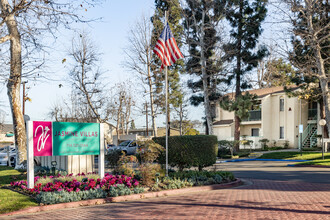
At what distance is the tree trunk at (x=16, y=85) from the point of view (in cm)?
1427

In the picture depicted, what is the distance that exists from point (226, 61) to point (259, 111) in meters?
12.8

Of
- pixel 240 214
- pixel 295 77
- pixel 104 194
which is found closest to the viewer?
pixel 240 214

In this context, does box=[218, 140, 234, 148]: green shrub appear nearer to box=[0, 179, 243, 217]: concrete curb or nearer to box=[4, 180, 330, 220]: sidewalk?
box=[0, 179, 243, 217]: concrete curb

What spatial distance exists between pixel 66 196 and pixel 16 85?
7.70 meters

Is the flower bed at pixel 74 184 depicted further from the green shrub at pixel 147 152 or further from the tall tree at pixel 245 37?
the tall tree at pixel 245 37

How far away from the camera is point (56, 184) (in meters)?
10.1

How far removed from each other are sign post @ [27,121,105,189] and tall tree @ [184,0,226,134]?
61.8 ft

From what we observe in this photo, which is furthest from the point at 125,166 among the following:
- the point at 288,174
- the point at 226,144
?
the point at 226,144

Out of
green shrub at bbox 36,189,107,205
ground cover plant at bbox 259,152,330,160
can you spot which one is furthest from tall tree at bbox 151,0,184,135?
green shrub at bbox 36,189,107,205

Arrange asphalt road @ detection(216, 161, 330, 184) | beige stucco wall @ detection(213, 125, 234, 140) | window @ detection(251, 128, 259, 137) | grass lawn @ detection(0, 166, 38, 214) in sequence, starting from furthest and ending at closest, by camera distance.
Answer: beige stucco wall @ detection(213, 125, 234, 140) → window @ detection(251, 128, 259, 137) → asphalt road @ detection(216, 161, 330, 184) → grass lawn @ detection(0, 166, 38, 214)

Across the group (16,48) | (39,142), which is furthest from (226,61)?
(39,142)

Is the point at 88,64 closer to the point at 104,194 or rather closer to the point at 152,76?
the point at 152,76

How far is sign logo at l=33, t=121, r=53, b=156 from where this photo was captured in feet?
34.0

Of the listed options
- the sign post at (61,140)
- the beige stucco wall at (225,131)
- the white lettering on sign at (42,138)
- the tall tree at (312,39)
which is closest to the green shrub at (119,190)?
the sign post at (61,140)
